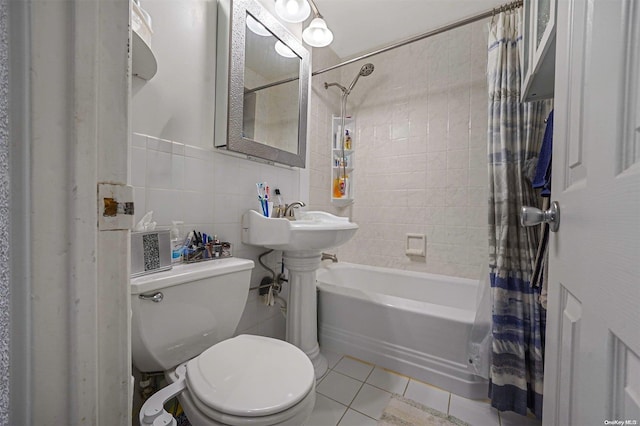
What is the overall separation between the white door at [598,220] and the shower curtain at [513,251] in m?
0.63

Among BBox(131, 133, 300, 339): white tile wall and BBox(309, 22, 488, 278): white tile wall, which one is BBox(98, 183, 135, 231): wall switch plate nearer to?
BBox(131, 133, 300, 339): white tile wall

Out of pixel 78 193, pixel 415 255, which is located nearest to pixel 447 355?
pixel 415 255

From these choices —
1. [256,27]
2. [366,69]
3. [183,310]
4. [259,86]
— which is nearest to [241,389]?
[183,310]

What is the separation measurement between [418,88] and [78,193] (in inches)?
86.0

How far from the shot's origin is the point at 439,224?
1.88 meters

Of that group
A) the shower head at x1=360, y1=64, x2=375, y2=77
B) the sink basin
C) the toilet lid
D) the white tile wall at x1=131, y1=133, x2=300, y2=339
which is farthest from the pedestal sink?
the shower head at x1=360, y1=64, x2=375, y2=77

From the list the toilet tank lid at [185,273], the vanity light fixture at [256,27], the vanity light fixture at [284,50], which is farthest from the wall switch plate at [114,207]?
the vanity light fixture at [284,50]

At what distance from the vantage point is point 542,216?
54cm

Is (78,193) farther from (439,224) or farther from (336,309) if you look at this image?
(439,224)

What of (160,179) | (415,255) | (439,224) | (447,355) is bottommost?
(447,355)

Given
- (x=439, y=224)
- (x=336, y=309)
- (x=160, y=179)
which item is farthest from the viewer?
(x=439, y=224)

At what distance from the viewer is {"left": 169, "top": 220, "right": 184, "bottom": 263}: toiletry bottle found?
0.91 m

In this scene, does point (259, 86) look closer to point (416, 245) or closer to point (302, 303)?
point (302, 303)

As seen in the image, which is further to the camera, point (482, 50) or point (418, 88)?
point (418, 88)
